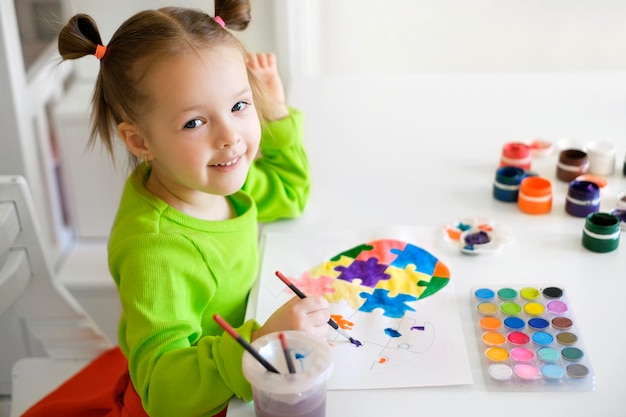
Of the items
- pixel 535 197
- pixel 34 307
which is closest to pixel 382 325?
pixel 535 197

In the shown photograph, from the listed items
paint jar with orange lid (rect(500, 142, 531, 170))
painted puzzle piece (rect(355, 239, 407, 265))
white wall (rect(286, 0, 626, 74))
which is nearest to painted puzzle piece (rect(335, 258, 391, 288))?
painted puzzle piece (rect(355, 239, 407, 265))

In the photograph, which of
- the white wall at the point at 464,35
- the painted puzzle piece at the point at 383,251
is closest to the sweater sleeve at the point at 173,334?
the painted puzzle piece at the point at 383,251

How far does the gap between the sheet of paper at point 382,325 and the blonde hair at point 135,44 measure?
28 centimetres

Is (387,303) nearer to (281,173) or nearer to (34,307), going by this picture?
(281,173)

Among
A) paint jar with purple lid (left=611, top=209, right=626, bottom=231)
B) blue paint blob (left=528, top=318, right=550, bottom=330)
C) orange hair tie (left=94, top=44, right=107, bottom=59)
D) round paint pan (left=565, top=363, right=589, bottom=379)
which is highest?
orange hair tie (left=94, top=44, right=107, bottom=59)

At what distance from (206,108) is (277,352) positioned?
0.31m

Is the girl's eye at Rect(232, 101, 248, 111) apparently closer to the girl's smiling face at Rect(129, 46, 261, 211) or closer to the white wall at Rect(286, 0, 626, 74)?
the girl's smiling face at Rect(129, 46, 261, 211)

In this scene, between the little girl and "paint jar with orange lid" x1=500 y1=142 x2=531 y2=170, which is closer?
the little girl

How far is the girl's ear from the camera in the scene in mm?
958

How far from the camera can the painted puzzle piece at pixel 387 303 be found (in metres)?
0.95

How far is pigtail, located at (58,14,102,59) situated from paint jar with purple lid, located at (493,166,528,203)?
1.98 feet

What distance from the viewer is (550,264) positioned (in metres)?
1.03

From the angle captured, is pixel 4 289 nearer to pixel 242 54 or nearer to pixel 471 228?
pixel 242 54

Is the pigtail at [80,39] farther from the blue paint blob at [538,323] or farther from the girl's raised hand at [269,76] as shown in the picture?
the blue paint blob at [538,323]
